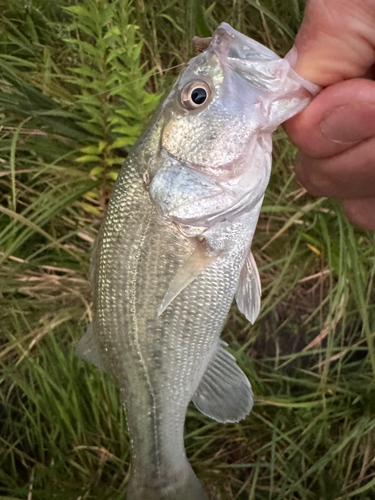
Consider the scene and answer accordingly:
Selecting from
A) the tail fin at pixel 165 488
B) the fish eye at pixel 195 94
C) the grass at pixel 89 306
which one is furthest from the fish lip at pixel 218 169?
the tail fin at pixel 165 488

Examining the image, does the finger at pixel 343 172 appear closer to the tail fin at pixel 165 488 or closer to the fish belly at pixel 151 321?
the fish belly at pixel 151 321

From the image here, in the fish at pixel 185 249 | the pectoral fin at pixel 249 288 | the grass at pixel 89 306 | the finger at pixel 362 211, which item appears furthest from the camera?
the grass at pixel 89 306

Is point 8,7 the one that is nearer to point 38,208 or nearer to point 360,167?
point 38,208

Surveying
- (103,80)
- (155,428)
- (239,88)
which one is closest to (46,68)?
(103,80)

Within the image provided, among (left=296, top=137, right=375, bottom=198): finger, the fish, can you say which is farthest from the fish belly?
(left=296, top=137, right=375, bottom=198): finger

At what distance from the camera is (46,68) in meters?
1.85

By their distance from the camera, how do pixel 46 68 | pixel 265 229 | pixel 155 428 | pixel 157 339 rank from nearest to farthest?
1. pixel 157 339
2. pixel 155 428
3. pixel 46 68
4. pixel 265 229

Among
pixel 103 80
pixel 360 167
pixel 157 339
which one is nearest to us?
pixel 360 167

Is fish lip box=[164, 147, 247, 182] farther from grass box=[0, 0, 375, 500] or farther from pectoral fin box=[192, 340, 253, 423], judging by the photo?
grass box=[0, 0, 375, 500]

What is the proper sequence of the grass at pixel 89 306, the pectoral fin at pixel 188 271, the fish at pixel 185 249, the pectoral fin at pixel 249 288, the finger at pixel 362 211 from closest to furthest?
the fish at pixel 185 249, the pectoral fin at pixel 188 271, the pectoral fin at pixel 249 288, the finger at pixel 362 211, the grass at pixel 89 306

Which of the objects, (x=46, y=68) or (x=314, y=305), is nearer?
(x=46, y=68)

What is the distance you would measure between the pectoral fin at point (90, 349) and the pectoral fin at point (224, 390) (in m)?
0.39

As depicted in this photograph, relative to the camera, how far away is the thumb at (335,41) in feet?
2.69

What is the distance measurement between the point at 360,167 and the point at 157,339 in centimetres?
81
